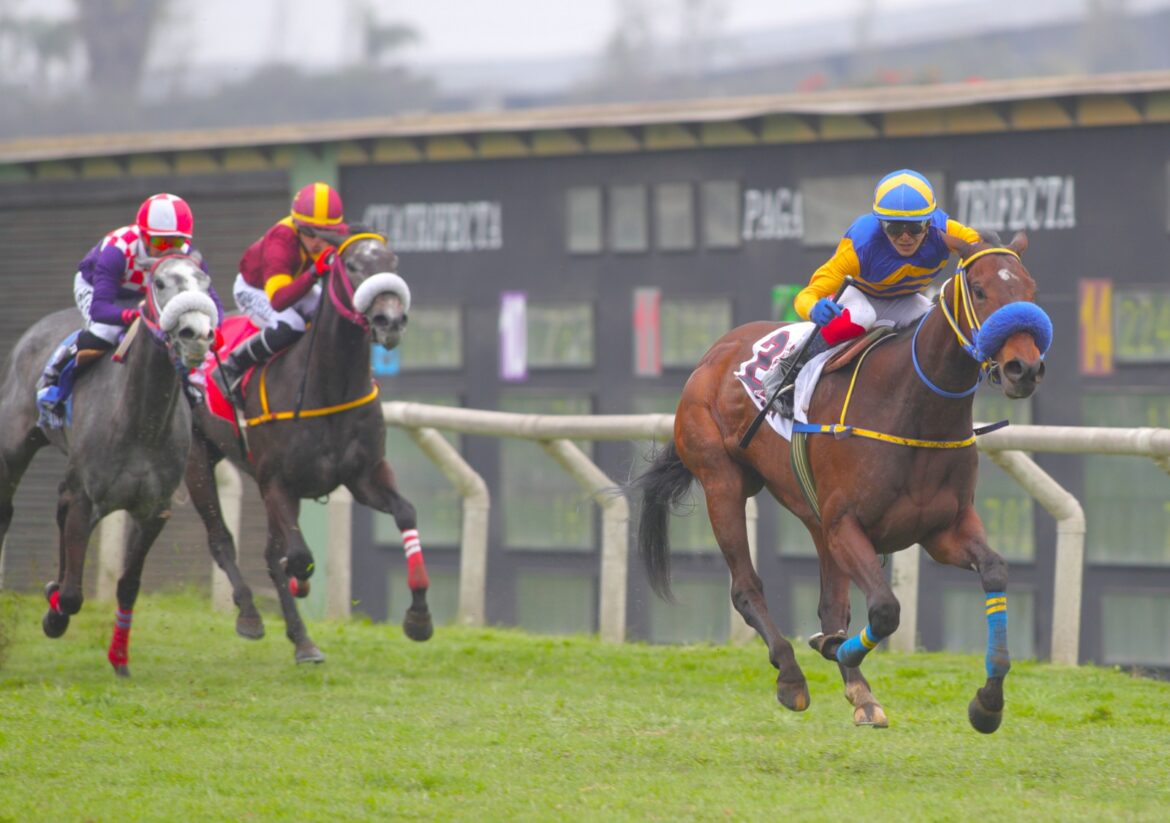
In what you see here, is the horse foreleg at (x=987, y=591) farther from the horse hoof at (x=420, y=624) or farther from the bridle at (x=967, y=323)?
the horse hoof at (x=420, y=624)

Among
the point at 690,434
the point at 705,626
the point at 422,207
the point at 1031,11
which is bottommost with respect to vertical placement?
the point at 705,626

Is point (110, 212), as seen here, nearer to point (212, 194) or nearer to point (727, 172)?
point (212, 194)

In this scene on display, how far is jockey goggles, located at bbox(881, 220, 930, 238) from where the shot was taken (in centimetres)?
671

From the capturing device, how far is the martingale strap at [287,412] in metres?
8.94

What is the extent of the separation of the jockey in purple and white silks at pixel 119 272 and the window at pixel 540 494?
4.05 meters

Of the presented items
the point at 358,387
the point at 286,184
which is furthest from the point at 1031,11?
the point at 358,387

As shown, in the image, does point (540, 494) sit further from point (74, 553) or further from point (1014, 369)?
point (1014, 369)

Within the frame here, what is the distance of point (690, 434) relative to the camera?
7.75 metres

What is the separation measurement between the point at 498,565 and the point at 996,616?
675cm

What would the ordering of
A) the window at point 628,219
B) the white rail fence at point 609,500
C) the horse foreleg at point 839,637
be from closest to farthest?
1. the horse foreleg at point 839,637
2. the white rail fence at point 609,500
3. the window at point 628,219

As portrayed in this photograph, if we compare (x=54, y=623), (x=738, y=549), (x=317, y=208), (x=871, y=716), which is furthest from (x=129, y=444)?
(x=871, y=716)

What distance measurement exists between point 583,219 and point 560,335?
0.82m

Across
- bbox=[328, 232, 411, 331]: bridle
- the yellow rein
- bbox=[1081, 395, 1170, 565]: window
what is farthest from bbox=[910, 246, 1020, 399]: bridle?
bbox=[1081, 395, 1170, 565]: window

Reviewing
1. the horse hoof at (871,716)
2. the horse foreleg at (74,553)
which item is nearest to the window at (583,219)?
the horse foreleg at (74,553)
